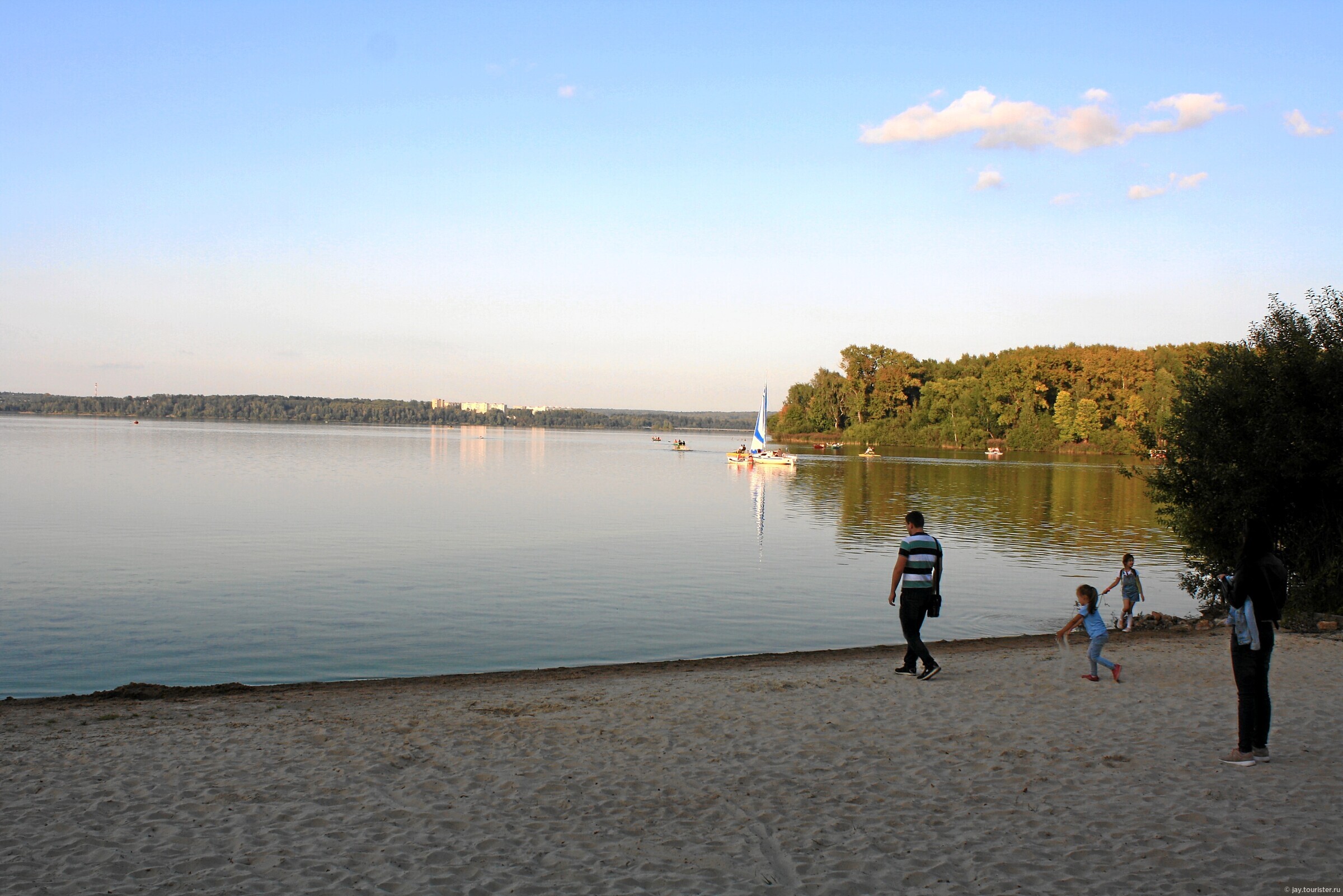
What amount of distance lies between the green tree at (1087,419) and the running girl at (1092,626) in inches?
5111

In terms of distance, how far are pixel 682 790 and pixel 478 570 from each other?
19.0 meters

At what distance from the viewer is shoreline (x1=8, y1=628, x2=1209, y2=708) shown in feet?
42.6

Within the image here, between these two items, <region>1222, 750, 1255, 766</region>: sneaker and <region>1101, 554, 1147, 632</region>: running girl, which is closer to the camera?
<region>1222, 750, 1255, 766</region>: sneaker

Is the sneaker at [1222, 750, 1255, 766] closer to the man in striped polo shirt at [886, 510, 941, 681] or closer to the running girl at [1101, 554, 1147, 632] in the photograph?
the man in striped polo shirt at [886, 510, 941, 681]

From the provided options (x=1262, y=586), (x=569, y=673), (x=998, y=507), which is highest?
(x=1262, y=586)

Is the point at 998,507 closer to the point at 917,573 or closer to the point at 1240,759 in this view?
the point at 917,573

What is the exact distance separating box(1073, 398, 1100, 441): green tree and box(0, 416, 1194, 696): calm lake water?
73.7m

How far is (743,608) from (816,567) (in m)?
7.34

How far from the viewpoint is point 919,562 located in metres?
12.6

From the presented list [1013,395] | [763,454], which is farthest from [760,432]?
[1013,395]

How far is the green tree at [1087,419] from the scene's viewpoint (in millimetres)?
132750

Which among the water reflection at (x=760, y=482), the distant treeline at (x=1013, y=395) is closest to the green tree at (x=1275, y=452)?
the water reflection at (x=760, y=482)

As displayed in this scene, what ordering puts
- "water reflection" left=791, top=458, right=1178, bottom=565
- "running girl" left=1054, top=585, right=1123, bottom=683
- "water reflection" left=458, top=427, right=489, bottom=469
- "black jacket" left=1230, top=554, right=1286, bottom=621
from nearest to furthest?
1. "black jacket" left=1230, top=554, right=1286, bottom=621
2. "running girl" left=1054, top=585, right=1123, bottom=683
3. "water reflection" left=791, top=458, right=1178, bottom=565
4. "water reflection" left=458, top=427, right=489, bottom=469

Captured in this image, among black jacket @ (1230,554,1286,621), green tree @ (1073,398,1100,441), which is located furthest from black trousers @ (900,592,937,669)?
green tree @ (1073,398,1100,441)
